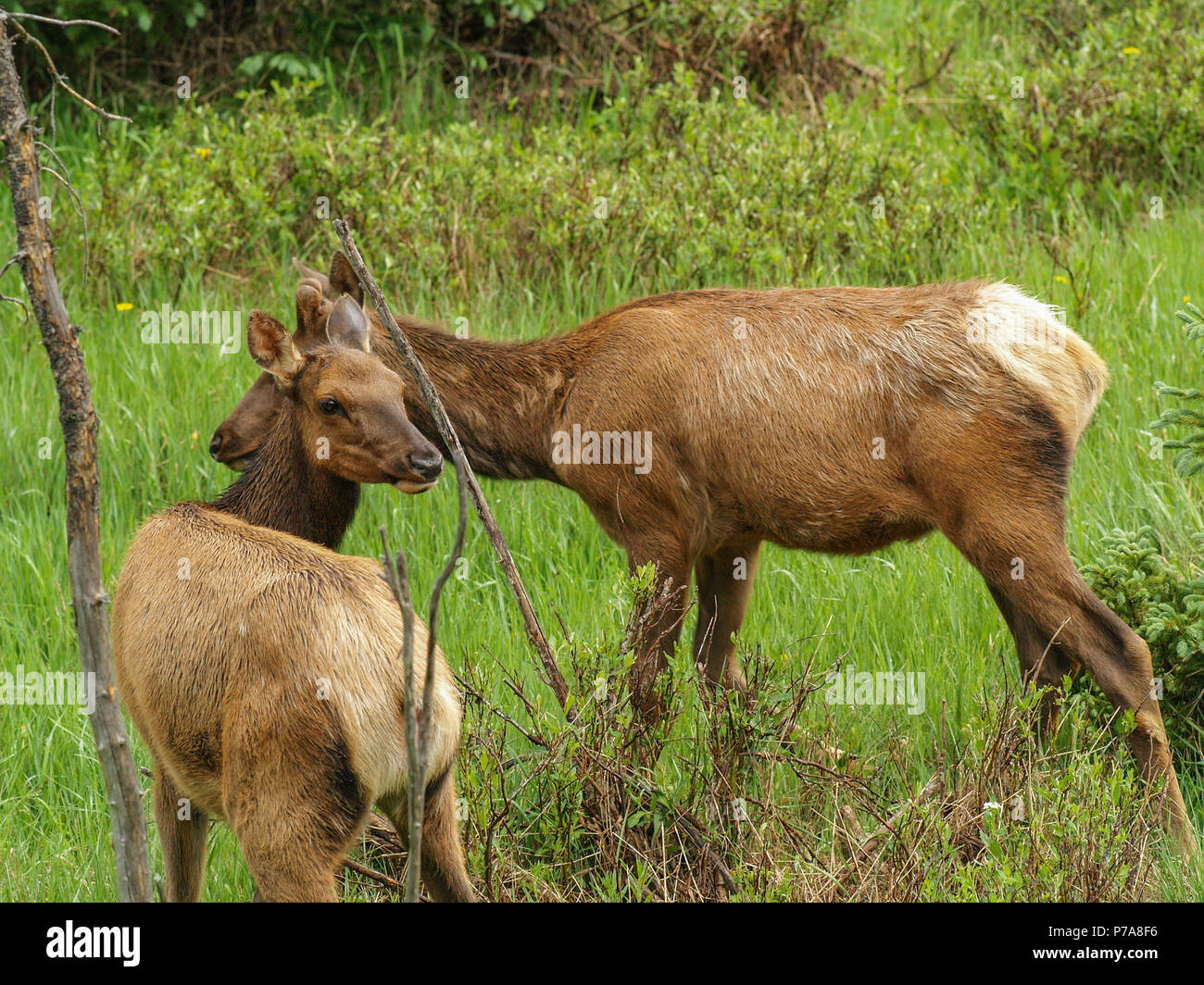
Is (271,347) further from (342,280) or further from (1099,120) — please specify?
(1099,120)

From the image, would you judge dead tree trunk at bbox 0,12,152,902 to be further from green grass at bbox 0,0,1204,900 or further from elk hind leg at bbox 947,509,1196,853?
elk hind leg at bbox 947,509,1196,853

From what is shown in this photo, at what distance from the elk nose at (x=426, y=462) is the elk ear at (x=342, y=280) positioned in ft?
3.96

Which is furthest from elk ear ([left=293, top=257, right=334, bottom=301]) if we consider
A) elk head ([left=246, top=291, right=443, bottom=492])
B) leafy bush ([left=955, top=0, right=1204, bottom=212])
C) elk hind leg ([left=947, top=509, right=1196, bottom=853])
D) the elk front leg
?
leafy bush ([left=955, top=0, right=1204, bottom=212])

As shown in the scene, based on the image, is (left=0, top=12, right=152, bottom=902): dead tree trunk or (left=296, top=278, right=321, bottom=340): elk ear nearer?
(left=0, top=12, right=152, bottom=902): dead tree trunk

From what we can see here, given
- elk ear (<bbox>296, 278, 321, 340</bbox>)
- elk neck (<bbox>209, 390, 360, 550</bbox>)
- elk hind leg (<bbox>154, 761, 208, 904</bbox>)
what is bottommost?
elk hind leg (<bbox>154, 761, 208, 904</bbox>)

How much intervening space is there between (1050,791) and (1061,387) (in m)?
1.79

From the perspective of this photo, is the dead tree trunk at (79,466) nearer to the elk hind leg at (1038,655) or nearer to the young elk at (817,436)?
the young elk at (817,436)

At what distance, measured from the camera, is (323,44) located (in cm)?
1080

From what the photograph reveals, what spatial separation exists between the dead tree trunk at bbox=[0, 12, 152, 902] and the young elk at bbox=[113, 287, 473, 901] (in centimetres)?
35

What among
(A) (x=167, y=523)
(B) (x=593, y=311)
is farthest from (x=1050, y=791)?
(B) (x=593, y=311)

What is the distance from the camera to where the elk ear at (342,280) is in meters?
5.53

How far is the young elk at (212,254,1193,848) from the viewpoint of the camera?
205 inches

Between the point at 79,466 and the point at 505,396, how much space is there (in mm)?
3186
